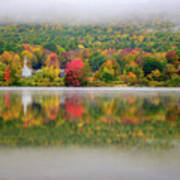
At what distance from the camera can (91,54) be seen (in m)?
70.4

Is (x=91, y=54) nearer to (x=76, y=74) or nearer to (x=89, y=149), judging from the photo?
(x=76, y=74)

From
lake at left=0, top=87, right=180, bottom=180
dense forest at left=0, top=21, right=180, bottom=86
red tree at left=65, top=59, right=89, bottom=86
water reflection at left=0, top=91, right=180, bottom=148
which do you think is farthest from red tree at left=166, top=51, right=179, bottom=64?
lake at left=0, top=87, right=180, bottom=180

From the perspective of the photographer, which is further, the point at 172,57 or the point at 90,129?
the point at 172,57

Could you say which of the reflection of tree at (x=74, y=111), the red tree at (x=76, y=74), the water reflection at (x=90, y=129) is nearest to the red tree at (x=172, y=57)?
the red tree at (x=76, y=74)

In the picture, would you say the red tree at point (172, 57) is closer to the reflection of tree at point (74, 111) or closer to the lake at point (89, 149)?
the reflection of tree at point (74, 111)

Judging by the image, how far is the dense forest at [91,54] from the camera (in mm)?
40094

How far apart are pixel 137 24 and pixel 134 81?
2627 inches

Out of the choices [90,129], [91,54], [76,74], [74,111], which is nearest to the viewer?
[90,129]

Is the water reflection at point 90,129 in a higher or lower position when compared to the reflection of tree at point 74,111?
higher

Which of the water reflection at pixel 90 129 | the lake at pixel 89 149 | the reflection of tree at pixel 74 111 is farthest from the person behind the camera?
the reflection of tree at pixel 74 111

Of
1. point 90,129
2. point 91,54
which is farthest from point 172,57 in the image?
point 90,129

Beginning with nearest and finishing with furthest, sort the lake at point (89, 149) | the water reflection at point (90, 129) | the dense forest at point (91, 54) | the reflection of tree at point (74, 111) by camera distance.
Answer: the lake at point (89, 149) < the water reflection at point (90, 129) < the reflection of tree at point (74, 111) < the dense forest at point (91, 54)

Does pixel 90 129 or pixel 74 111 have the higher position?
pixel 90 129

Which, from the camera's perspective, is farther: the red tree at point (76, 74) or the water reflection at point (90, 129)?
the red tree at point (76, 74)
